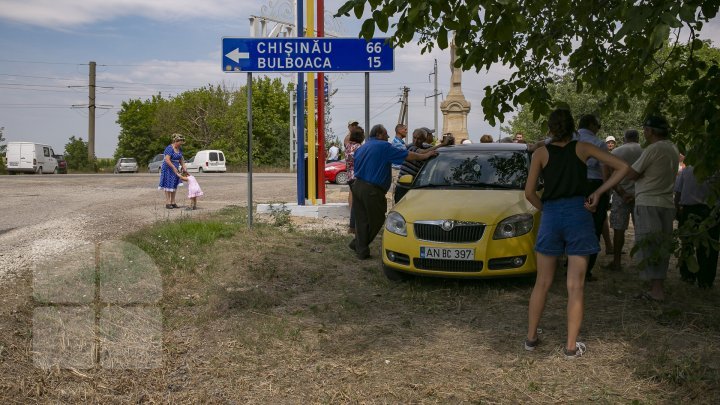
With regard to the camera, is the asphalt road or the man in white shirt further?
the asphalt road

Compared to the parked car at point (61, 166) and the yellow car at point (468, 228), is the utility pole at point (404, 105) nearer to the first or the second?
the parked car at point (61, 166)

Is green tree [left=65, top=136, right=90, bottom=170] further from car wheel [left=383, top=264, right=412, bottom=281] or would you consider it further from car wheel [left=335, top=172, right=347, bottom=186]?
car wheel [left=383, top=264, right=412, bottom=281]

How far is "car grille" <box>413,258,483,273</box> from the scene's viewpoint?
6.75m

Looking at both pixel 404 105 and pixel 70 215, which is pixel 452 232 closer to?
pixel 70 215

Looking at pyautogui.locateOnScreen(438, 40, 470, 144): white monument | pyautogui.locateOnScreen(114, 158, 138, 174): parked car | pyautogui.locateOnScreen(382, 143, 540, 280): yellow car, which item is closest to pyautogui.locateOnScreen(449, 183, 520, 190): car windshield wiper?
pyautogui.locateOnScreen(382, 143, 540, 280): yellow car

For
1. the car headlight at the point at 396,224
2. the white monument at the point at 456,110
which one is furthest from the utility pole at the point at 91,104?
the car headlight at the point at 396,224

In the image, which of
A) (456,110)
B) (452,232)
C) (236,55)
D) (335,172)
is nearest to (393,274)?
(452,232)

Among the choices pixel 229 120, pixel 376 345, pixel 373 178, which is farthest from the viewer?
pixel 229 120

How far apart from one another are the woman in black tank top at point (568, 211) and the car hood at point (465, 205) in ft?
5.33

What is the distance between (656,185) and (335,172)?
2140cm

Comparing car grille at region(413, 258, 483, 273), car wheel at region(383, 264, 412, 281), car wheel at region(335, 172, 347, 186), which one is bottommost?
car wheel at region(383, 264, 412, 281)

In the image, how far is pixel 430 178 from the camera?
7988 millimetres

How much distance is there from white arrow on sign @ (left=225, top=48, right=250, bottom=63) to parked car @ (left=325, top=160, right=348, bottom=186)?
16694 mm

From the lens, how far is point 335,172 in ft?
90.5
